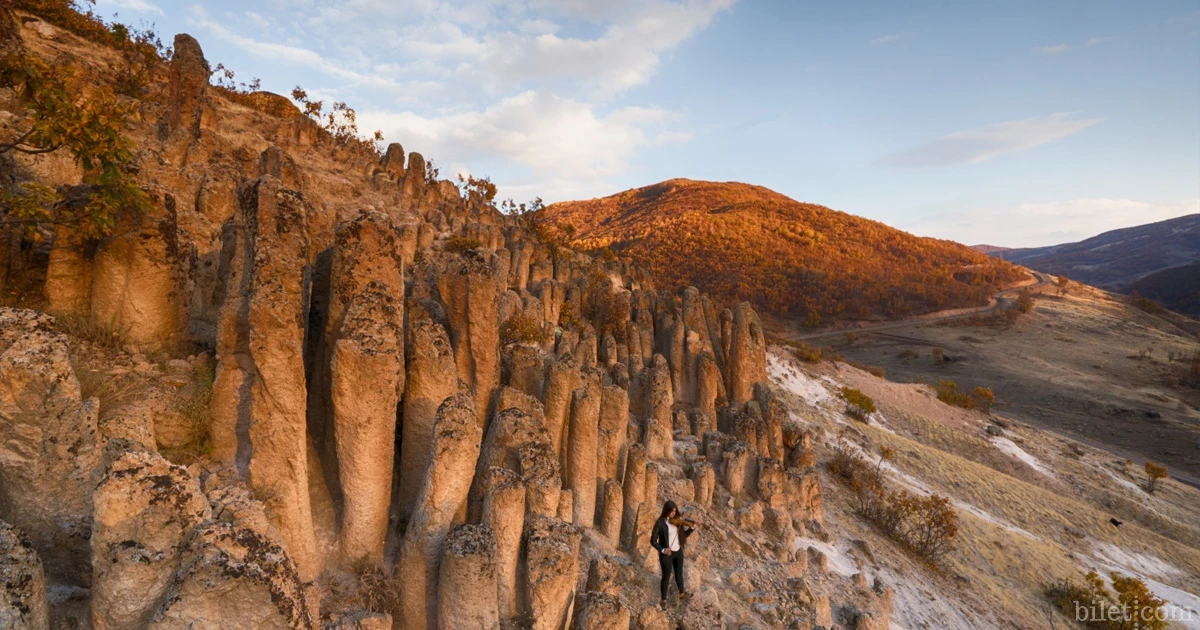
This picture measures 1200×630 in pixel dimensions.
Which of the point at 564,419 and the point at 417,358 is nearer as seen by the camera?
the point at 417,358

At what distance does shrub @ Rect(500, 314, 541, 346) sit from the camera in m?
13.4

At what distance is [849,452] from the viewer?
21.0 meters

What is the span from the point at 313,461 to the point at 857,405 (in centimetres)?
2819

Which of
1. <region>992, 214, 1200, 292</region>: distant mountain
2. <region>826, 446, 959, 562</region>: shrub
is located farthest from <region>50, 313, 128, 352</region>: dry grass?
<region>992, 214, 1200, 292</region>: distant mountain

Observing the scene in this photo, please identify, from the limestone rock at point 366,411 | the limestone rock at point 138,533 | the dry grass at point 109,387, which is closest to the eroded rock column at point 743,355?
the limestone rock at point 366,411

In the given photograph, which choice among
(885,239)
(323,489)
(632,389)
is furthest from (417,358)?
(885,239)

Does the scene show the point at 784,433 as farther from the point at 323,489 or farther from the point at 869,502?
the point at 323,489

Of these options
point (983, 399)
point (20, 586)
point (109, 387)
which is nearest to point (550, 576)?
point (20, 586)

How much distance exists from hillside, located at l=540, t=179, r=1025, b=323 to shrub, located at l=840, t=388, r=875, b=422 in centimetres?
3596

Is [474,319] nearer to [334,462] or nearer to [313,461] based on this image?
[334,462]

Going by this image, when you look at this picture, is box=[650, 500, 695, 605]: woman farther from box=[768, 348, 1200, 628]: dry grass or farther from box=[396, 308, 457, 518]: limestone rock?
box=[768, 348, 1200, 628]: dry grass

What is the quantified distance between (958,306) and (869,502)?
2671 inches

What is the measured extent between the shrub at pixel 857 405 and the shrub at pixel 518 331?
800 inches

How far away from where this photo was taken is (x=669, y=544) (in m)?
7.23
